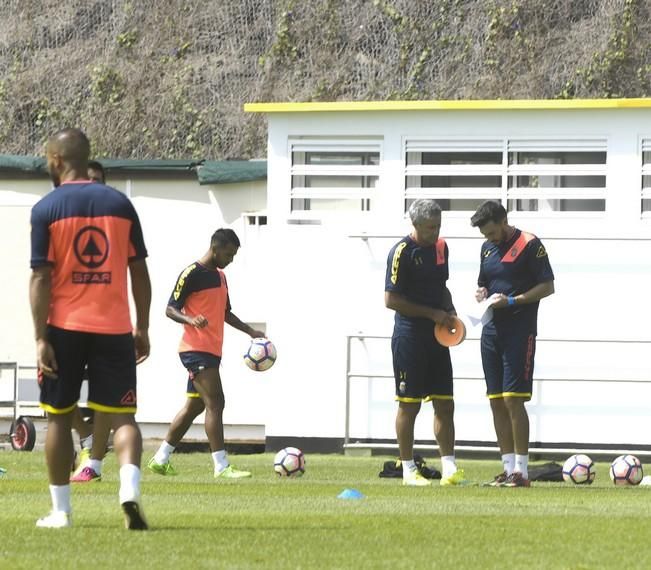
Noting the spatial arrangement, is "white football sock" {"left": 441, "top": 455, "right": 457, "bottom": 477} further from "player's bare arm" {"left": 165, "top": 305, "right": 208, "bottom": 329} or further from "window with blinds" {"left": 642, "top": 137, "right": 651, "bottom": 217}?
"window with blinds" {"left": 642, "top": 137, "right": 651, "bottom": 217}

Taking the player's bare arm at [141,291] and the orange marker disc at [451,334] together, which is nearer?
the player's bare arm at [141,291]

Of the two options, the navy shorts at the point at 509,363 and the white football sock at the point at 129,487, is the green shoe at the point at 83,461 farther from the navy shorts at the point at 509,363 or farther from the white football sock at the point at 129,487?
the white football sock at the point at 129,487

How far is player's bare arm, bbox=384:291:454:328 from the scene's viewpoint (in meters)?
13.2

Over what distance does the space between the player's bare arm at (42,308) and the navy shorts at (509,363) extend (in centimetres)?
516

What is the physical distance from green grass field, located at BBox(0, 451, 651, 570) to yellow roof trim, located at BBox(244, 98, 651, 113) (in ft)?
22.9

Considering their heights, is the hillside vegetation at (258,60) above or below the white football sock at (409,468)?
above

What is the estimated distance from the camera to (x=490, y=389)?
13.3m

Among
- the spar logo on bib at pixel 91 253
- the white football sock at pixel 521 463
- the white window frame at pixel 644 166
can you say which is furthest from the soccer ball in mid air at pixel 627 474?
the spar logo on bib at pixel 91 253

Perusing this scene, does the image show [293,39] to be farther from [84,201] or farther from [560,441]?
[84,201]

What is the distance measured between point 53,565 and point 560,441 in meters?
12.5

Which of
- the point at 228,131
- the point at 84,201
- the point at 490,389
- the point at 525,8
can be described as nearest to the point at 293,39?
the point at 228,131

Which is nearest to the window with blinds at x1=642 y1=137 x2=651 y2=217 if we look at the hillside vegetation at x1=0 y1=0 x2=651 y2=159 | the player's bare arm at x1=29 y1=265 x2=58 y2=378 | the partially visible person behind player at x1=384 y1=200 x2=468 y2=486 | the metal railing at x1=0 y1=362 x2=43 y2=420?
the partially visible person behind player at x1=384 y1=200 x2=468 y2=486

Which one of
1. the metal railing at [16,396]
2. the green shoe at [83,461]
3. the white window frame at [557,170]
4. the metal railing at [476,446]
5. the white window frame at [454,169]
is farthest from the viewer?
the metal railing at [16,396]

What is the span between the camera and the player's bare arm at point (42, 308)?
28.6 ft
